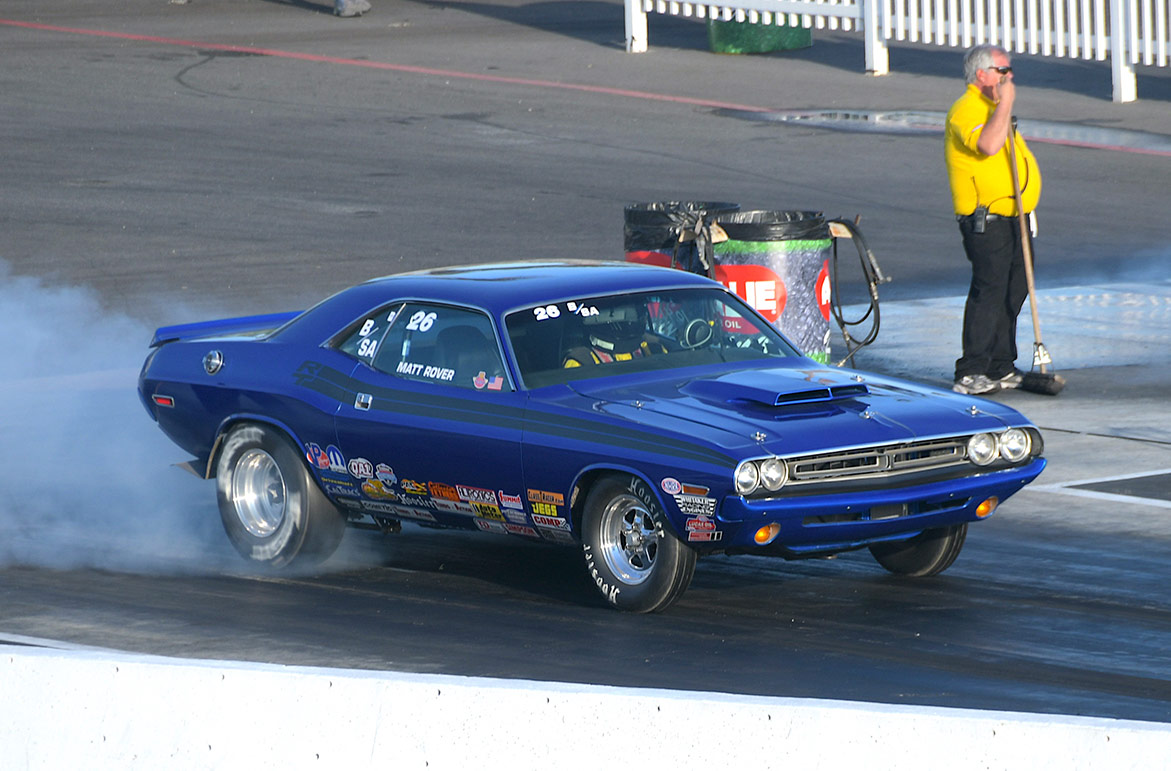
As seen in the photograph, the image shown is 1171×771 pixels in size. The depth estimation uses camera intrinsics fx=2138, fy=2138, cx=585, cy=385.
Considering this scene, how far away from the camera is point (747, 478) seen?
809cm

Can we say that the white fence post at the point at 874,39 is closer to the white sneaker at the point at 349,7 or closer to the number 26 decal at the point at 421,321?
the white sneaker at the point at 349,7

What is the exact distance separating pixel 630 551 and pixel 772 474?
0.78 metres

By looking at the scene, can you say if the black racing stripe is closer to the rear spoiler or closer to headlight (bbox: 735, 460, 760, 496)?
headlight (bbox: 735, 460, 760, 496)

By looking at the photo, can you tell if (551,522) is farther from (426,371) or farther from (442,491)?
(426,371)

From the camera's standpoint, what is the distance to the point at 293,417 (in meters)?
9.68

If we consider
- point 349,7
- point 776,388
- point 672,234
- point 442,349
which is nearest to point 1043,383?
point 672,234

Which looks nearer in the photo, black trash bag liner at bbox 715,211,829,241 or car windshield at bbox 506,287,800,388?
car windshield at bbox 506,287,800,388

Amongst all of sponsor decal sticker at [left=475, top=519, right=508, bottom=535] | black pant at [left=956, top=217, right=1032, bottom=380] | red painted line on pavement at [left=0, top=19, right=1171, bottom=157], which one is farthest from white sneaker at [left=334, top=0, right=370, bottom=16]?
sponsor decal sticker at [left=475, top=519, right=508, bottom=535]

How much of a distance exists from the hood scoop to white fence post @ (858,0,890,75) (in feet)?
69.4

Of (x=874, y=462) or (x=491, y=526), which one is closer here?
(x=874, y=462)

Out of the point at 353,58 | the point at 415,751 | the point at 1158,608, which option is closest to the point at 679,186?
the point at 353,58

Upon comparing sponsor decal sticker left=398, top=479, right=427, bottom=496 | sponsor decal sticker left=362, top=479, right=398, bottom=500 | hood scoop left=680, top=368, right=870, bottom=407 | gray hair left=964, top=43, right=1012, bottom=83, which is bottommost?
sponsor decal sticker left=362, top=479, right=398, bottom=500

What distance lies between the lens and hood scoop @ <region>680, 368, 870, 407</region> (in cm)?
857


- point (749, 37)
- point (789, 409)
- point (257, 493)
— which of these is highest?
point (789, 409)
